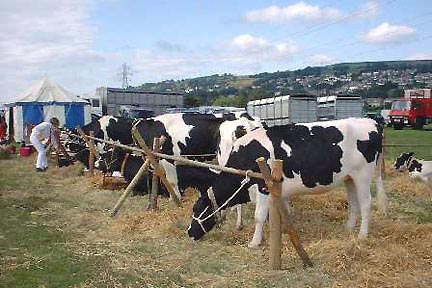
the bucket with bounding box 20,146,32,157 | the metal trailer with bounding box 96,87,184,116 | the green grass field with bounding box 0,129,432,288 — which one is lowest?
the green grass field with bounding box 0,129,432,288

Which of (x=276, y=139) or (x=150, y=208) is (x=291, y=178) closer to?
(x=276, y=139)

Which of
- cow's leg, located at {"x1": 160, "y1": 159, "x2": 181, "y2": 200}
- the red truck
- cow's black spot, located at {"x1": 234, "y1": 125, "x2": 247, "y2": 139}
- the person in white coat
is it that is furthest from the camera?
the red truck

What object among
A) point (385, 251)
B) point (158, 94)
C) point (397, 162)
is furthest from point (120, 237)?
point (158, 94)

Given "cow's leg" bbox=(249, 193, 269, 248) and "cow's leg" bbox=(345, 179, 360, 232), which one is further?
"cow's leg" bbox=(345, 179, 360, 232)

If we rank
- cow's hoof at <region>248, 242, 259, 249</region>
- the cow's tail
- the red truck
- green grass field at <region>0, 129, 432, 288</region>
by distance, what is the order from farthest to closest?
the red truck, the cow's tail, cow's hoof at <region>248, 242, 259, 249</region>, green grass field at <region>0, 129, 432, 288</region>

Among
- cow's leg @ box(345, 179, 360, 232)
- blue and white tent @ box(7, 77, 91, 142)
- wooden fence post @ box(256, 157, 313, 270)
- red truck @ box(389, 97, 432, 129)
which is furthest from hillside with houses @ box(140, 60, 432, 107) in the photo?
wooden fence post @ box(256, 157, 313, 270)

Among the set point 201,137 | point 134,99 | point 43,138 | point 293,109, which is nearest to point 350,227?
point 201,137

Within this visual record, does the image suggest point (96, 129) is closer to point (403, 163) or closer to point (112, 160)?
point (112, 160)

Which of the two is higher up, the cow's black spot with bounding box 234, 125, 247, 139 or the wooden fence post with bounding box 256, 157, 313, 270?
the cow's black spot with bounding box 234, 125, 247, 139

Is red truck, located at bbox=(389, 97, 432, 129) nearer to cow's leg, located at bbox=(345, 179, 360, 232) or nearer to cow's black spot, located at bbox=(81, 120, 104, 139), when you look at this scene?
cow's black spot, located at bbox=(81, 120, 104, 139)

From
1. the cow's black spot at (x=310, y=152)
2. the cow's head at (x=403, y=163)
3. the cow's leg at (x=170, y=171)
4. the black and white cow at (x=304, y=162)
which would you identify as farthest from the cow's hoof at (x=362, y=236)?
the cow's head at (x=403, y=163)

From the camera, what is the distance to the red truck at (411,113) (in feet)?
153

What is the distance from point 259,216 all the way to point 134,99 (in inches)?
1921

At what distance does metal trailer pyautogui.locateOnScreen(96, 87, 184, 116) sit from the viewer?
53.8 meters
